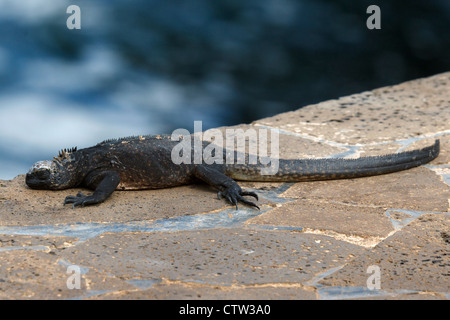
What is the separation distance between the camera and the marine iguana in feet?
15.5

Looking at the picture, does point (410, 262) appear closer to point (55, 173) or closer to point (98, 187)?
point (98, 187)

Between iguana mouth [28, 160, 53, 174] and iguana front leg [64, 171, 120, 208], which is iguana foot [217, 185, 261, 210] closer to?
iguana front leg [64, 171, 120, 208]

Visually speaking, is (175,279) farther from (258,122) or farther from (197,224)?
(258,122)

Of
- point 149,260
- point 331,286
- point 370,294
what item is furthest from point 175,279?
point 370,294

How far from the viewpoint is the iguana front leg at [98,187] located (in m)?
4.43

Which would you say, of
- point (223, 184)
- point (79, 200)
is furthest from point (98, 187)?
point (223, 184)

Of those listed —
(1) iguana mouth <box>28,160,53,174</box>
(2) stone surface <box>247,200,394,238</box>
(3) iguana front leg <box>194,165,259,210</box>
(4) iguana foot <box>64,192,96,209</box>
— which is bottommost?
(2) stone surface <box>247,200,394,238</box>

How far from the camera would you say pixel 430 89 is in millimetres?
8359

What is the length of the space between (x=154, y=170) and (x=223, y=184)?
0.62 meters

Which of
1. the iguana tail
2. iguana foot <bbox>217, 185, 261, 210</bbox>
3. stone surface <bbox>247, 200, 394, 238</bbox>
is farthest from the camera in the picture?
Result: the iguana tail

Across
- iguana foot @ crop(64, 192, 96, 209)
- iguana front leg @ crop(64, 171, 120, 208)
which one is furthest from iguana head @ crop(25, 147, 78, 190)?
iguana foot @ crop(64, 192, 96, 209)

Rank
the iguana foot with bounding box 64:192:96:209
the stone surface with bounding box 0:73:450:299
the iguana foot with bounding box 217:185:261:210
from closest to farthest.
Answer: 1. the stone surface with bounding box 0:73:450:299
2. the iguana foot with bounding box 64:192:96:209
3. the iguana foot with bounding box 217:185:261:210

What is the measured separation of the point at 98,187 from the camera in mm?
4586
